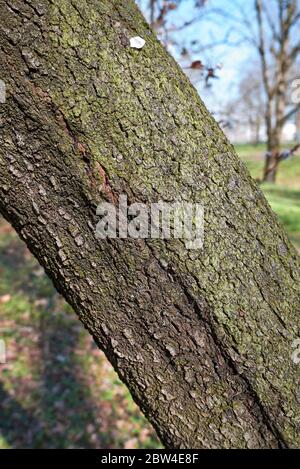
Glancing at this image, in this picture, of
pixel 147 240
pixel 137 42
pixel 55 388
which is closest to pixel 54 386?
pixel 55 388

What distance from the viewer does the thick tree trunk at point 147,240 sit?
0.80 metres

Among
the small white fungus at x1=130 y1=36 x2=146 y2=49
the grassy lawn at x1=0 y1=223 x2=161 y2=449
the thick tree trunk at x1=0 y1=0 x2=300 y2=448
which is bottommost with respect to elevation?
the grassy lawn at x1=0 y1=223 x2=161 y2=449

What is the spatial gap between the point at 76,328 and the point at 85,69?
3491 mm

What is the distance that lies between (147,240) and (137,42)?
1.36 feet

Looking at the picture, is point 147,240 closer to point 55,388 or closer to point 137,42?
point 137,42

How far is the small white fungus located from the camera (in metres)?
0.84

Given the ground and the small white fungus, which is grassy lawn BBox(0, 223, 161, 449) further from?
the small white fungus

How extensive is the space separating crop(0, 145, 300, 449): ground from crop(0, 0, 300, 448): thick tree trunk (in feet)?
6.61

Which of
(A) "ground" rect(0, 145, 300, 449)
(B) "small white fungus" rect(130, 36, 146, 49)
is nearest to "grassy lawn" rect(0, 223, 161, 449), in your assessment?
(A) "ground" rect(0, 145, 300, 449)

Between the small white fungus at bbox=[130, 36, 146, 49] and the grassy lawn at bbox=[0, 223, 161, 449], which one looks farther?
the grassy lawn at bbox=[0, 223, 161, 449]

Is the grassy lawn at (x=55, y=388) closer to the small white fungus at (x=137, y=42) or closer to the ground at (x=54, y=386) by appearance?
the ground at (x=54, y=386)

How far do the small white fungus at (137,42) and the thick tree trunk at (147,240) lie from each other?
13 mm

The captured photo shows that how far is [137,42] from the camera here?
2.79 feet
